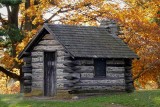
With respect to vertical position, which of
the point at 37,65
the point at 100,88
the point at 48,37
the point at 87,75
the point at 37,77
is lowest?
the point at 100,88

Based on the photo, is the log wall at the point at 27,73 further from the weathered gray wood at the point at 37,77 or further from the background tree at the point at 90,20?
the background tree at the point at 90,20

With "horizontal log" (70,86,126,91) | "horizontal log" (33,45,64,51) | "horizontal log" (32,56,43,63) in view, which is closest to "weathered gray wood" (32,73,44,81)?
"horizontal log" (32,56,43,63)

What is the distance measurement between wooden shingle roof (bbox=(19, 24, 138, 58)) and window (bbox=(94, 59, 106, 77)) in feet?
2.16

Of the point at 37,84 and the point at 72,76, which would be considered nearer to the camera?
the point at 72,76

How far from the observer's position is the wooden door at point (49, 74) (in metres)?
24.6

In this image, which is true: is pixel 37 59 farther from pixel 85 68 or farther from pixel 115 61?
pixel 115 61

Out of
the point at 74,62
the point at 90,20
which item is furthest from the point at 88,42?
the point at 90,20

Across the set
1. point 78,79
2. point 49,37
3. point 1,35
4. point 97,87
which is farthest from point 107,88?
point 1,35

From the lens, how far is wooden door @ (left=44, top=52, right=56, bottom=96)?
24562mm

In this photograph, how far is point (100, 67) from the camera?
24844 mm

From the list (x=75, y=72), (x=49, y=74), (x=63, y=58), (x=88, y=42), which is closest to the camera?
(x=75, y=72)

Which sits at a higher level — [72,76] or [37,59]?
A: [37,59]

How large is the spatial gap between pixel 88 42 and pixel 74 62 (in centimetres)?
223

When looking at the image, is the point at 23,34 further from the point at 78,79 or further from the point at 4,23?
the point at 78,79
